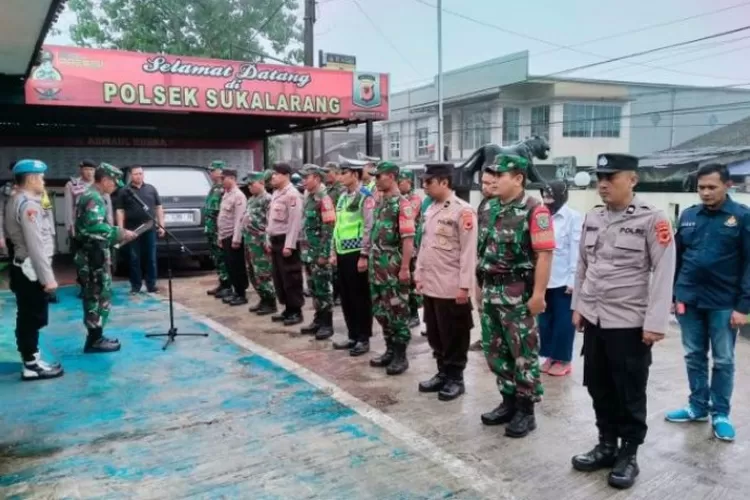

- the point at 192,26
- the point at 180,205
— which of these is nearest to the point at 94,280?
the point at 180,205

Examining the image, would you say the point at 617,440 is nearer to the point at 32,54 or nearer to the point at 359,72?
the point at 32,54

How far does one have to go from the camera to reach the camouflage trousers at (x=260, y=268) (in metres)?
6.78

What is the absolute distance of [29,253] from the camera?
14.7ft

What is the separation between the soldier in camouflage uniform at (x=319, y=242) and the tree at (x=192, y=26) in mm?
17743

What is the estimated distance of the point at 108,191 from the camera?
5484mm

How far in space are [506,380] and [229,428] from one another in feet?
5.69

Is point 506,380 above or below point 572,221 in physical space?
below

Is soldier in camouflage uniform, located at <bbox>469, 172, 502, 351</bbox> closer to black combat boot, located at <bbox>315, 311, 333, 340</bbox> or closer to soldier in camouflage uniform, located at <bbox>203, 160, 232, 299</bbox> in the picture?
black combat boot, located at <bbox>315, 311, 333, 340</bbox>

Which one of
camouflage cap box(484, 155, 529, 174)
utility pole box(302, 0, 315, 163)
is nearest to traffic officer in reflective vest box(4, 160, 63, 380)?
camouflage cap box(484, 155, 529, 174)

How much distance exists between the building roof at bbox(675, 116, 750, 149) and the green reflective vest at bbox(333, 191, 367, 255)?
24827 mm

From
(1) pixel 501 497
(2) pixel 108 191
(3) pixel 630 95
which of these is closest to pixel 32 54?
(2) pixel 108 191

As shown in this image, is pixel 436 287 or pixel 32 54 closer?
pixel 436 287

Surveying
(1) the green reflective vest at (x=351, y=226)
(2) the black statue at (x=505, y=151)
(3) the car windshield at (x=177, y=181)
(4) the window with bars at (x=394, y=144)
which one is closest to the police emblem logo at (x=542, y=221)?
(1) the green reflective vest at (x=351, y=226)

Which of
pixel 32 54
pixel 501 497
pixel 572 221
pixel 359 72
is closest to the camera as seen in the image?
pixel 501 497
